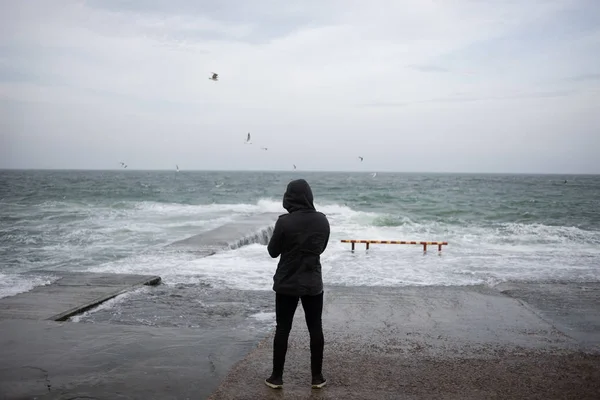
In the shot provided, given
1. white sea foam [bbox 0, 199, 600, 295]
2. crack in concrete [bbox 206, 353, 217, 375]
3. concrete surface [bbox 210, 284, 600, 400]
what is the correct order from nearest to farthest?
concrete surface [bbox 210, 284, 600, 400], crack in concrete [bbox 206, 353, 217, 375], white sea foam [bbox 0, 199, 600, 295]

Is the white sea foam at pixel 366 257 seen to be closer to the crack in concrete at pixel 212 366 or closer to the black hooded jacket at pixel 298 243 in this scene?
the crack in concrete at pixel 212 366

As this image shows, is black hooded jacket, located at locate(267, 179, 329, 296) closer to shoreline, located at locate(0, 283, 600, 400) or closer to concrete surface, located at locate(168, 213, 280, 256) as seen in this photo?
shoreline, located at locate(0, 283, 600, 400)

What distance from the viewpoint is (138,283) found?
8.15 m

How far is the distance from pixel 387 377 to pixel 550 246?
1406 cm

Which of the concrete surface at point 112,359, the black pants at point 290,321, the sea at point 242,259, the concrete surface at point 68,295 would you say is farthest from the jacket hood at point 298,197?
the concrete surface at point 68,295

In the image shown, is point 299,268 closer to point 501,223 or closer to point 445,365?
point 445,365

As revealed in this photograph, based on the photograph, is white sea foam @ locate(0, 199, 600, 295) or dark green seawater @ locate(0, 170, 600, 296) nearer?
white sea foam @ locate(0, 199, 600, 295)

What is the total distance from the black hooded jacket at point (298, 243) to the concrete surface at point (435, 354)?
2.94 ft

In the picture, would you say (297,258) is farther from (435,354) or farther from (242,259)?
(242,259)

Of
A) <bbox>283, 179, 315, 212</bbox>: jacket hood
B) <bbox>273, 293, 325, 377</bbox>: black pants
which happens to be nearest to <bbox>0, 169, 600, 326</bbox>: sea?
<bbox>273, 293, 325, 377</bbox>: black pants

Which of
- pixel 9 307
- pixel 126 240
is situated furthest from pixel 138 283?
pixel 126 240

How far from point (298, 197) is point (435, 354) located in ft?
7.65

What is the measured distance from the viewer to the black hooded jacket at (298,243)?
3883mm

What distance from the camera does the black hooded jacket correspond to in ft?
12.7
